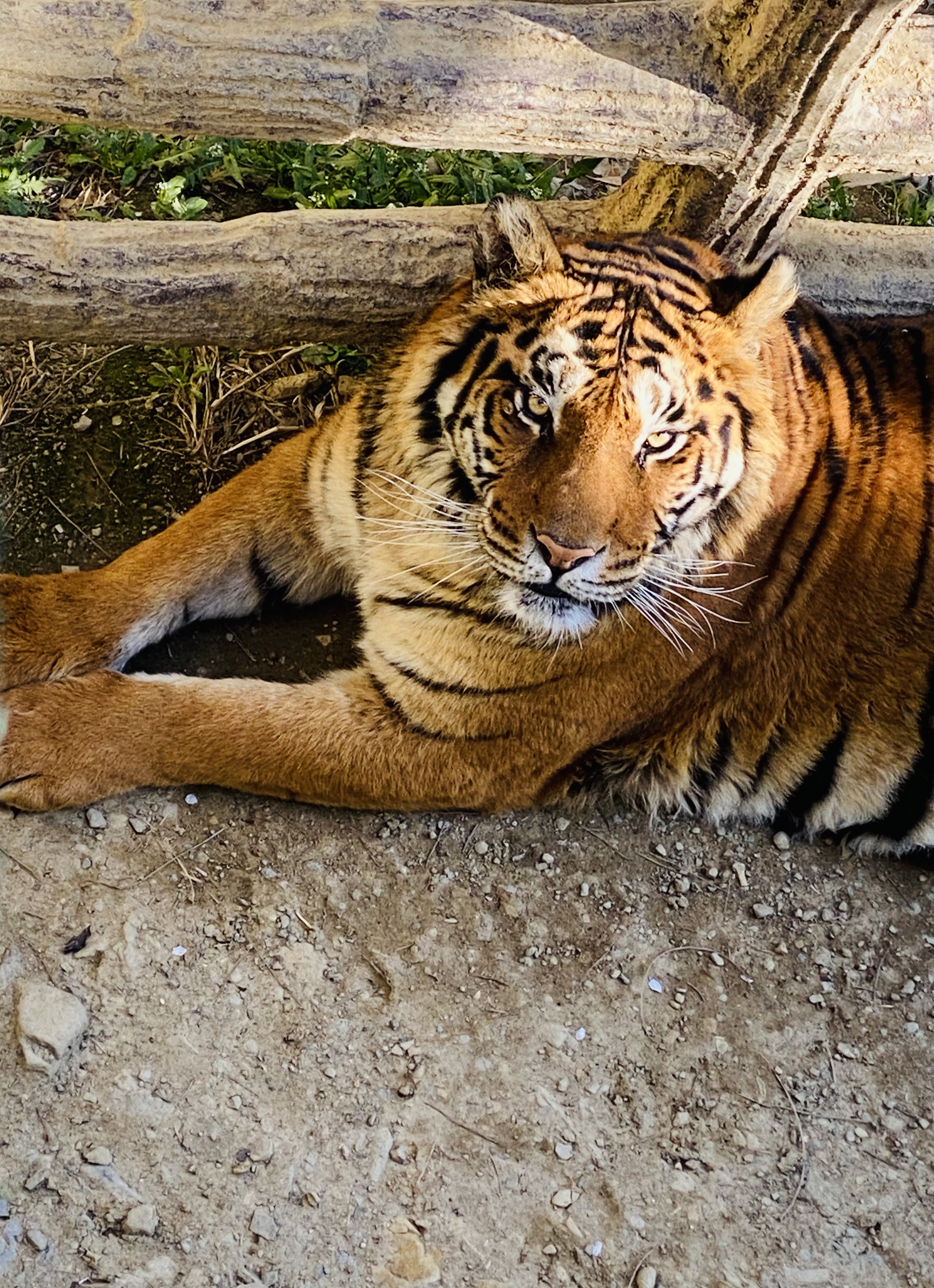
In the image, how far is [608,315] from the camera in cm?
226

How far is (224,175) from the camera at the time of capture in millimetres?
3713

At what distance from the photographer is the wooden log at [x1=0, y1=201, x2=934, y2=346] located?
8.57 feet

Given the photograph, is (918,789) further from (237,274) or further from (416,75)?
(237,274)

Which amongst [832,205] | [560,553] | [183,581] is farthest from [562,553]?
[832,205]

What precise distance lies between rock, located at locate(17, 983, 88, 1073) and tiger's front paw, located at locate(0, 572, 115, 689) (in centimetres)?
67

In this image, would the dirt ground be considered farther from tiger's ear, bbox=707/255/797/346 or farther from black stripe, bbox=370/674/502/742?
tiger's ear, bbox=707/255/797/346

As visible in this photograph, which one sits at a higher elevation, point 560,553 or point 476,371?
point 476,371

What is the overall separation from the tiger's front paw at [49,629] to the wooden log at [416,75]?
0.96 metres

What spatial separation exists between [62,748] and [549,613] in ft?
3.32

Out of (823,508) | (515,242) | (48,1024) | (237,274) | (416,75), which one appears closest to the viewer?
(48,1024)

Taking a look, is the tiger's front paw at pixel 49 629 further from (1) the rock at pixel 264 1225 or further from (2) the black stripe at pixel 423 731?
(1) the rock at pixel 264 1225

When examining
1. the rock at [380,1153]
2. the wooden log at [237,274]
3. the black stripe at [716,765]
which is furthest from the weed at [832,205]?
the rock at [380,1153]

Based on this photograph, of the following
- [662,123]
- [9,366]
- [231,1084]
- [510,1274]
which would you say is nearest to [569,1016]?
[510,1274]

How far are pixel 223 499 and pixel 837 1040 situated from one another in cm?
181
